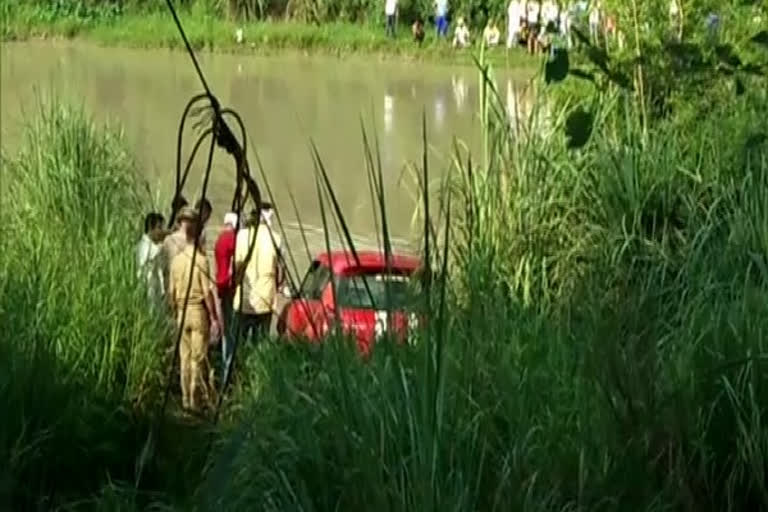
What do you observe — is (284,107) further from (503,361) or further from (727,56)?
(503,361)

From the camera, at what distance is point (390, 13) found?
39.8 meters

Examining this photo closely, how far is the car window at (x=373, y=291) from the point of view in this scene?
5.21 m

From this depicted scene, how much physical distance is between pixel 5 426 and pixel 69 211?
3.71 metres

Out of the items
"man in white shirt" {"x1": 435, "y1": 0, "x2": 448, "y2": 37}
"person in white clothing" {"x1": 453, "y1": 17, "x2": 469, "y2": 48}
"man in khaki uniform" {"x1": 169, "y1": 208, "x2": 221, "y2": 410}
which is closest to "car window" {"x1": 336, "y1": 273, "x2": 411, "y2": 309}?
"man in khaki uniform" {"x1": 169, "y1": 208, "x2": 221, "y2": 410}

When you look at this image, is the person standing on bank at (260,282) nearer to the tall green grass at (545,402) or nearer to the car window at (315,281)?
the car window at (315,281)

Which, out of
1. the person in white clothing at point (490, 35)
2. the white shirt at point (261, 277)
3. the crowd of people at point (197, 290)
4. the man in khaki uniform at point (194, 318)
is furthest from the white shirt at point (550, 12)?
A: the man in khaki uniform at point (194, 318)

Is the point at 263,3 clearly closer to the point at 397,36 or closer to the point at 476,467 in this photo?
the point at 397,36

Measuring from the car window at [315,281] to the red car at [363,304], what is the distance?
0.44m

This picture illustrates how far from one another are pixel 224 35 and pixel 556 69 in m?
34.0

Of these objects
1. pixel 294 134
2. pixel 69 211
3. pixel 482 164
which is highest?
pixel 482 164

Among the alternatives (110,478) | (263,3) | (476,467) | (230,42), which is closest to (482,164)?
(110,478)

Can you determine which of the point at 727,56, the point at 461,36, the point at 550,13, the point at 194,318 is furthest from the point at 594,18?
the point at 461,36

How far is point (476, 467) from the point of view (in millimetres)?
4551

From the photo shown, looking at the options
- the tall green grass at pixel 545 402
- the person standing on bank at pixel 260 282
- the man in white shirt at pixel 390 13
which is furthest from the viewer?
the man in white shirt at pixel 390 13
